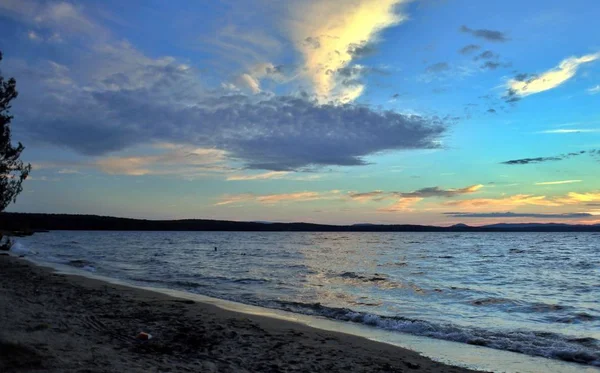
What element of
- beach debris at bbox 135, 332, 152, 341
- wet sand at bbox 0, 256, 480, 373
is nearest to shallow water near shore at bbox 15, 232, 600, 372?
wet sand at bbox 0, 256, 480, 373

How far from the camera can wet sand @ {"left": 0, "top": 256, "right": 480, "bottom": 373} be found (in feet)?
22.7

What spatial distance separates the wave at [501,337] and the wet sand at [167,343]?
2488mm

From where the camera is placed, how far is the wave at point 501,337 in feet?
32.7

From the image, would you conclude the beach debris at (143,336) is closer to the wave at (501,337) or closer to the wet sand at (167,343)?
the wet sand at (167,343)

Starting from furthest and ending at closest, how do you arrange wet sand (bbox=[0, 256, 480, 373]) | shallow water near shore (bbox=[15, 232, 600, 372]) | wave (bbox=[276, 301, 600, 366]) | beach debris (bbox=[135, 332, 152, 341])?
shallow water near shore (bbox=[15, 232, 600, 372]), wave (bbox=[276, 301, 600, 366]), beach debris (bbox=[135, 332, 152, 341]), wet sand (bbox=[0, 256, 480, 373])

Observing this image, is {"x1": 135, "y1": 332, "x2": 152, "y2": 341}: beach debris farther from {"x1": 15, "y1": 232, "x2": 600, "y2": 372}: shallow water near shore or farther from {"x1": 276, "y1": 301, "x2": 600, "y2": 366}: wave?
{"x1": 276, "y1": 301, "x2": 600, "y2": 366}: wave

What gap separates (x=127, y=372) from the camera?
633 centimetres

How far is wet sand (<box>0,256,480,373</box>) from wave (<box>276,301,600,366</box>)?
2.49 metres

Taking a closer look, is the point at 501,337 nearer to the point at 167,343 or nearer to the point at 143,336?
the point at 167,343

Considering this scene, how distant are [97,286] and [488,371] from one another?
16074 mm

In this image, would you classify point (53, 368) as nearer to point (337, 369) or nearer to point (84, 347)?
point (84, 347)

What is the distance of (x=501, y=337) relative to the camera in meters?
11.6

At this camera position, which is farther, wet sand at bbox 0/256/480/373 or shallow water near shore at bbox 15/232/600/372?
shallow water near shore at bbox 15/232/600/372

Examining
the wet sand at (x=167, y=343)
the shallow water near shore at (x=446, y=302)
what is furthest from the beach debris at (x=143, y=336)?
the shallow water near shore at (x=446, y=302)
